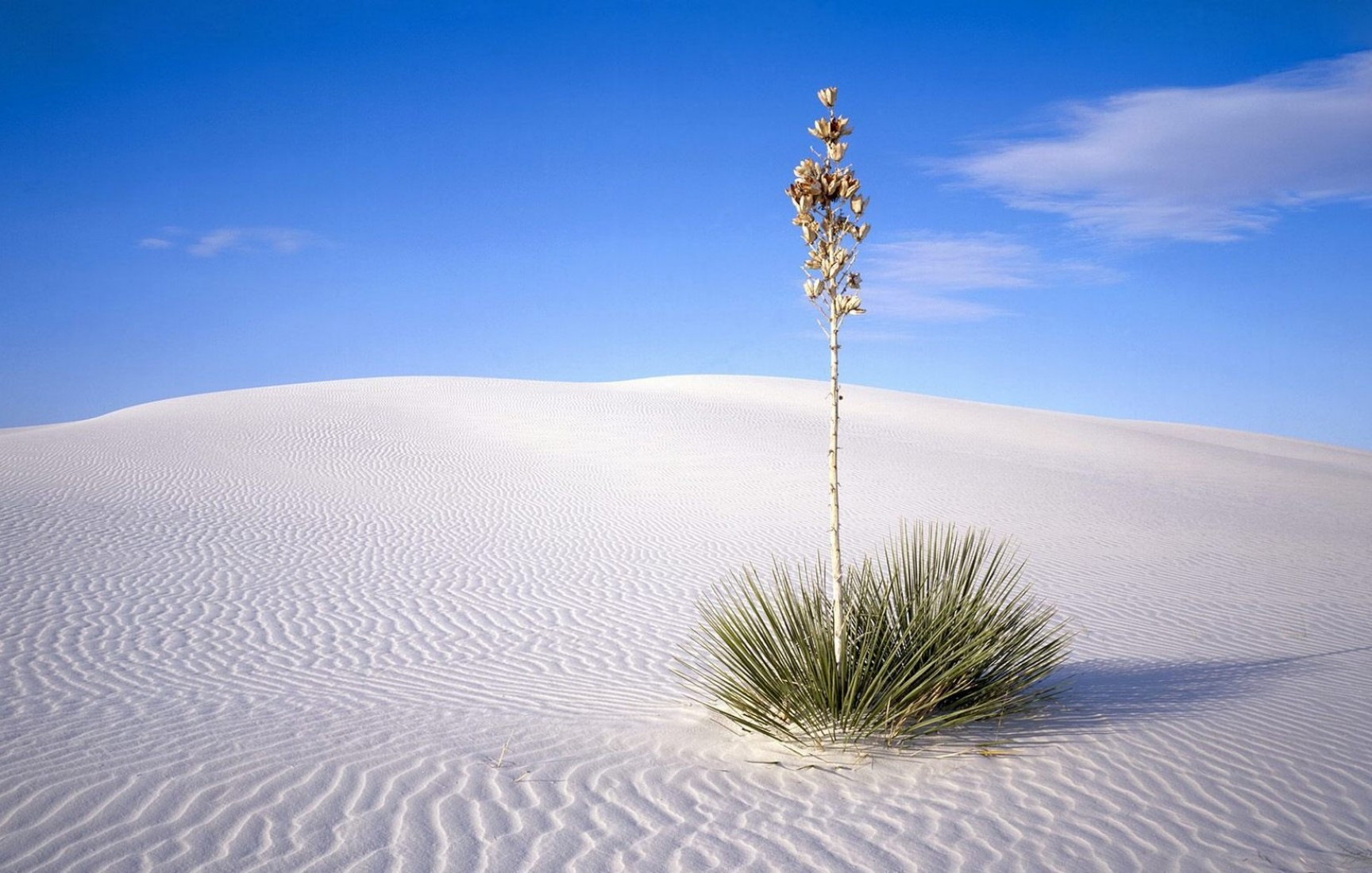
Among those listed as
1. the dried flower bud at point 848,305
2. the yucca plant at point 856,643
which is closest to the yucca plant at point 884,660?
the yucca plant at point 856,643

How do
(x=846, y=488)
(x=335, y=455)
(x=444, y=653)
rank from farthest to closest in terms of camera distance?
(x=335, y=455)
(x=846, y=488)
(x=444, y=653)

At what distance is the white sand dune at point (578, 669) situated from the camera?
393cm

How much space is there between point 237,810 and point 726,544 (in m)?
12.0

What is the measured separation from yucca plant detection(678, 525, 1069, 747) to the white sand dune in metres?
0.26

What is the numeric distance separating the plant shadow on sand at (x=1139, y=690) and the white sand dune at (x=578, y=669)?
53 millimetres

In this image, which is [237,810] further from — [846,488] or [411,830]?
[846,488]

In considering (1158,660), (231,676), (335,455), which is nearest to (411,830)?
(231,676)

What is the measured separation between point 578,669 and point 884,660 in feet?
13.3

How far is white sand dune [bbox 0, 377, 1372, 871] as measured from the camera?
3926mm

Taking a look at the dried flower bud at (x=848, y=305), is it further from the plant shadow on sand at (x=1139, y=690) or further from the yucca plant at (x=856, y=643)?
the plant shadow on sand at (x=1139, y=690)

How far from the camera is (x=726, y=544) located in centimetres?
1576

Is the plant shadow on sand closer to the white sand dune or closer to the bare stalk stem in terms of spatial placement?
the white sand dune

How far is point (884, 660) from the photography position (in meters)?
4.97

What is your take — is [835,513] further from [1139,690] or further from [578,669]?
[578,669]
